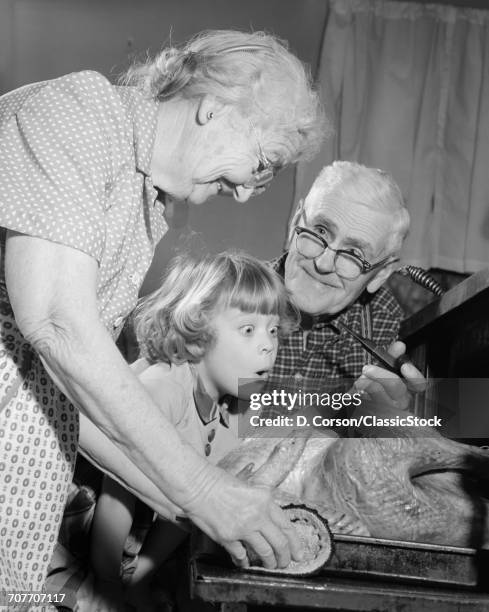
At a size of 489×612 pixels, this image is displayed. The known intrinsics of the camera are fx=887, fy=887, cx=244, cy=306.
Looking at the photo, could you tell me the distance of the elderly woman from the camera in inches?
42.6

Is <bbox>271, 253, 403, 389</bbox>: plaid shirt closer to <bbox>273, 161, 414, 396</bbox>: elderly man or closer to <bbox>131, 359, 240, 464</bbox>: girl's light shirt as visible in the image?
<bbox>273, 161, 414, 396</bbox>: elderly man

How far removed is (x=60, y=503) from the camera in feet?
4.33

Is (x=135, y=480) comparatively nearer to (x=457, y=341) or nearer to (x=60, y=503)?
(x=60, y=503)

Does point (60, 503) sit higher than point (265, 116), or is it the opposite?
point (265, 116)

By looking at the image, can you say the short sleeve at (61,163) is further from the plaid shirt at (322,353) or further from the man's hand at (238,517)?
the plaid shirt at (322,353)

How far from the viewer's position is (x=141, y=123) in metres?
1.27

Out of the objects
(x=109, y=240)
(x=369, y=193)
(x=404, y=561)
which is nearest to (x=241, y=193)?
(x=109, y=240)

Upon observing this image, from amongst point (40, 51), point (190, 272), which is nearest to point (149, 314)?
point (190, 272)

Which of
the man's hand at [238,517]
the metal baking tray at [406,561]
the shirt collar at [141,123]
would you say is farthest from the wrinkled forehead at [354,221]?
the man's hand at [238,517]

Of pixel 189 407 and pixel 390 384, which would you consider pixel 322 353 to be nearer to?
pixel 390 384

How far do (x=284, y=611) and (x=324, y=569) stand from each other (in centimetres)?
39

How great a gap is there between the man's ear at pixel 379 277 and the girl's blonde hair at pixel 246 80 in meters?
1.20

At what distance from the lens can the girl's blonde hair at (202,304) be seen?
199cm

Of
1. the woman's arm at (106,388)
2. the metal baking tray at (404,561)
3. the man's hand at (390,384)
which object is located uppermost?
the man's hand at (390,384)
